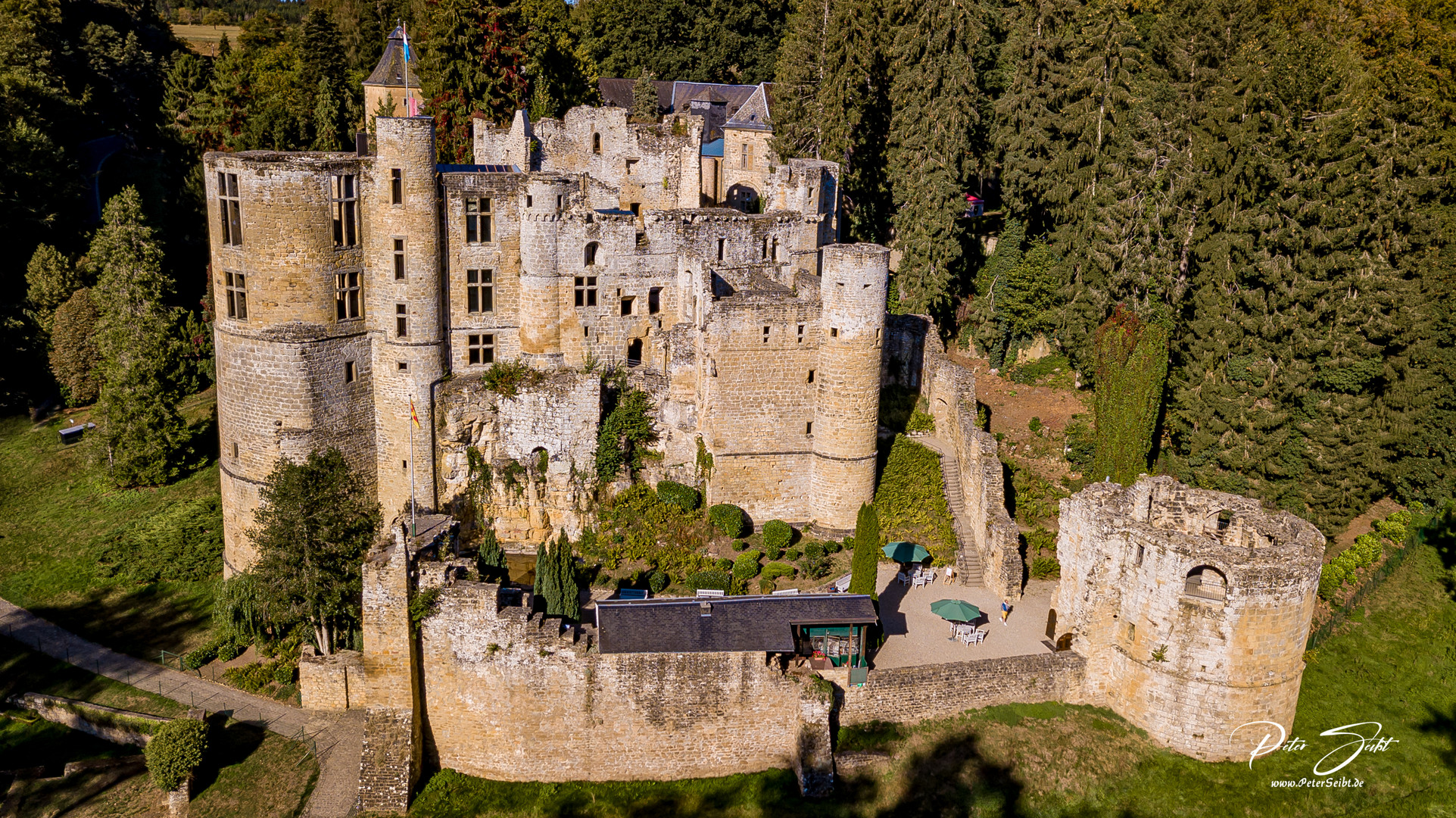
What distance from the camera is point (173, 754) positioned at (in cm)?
3231

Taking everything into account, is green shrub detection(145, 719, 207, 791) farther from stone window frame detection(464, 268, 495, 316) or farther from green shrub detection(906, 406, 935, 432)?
green shrub detection(906, 406, 935, 432)

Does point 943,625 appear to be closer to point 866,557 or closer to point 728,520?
point 866,557

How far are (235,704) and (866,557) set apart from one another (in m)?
19.3

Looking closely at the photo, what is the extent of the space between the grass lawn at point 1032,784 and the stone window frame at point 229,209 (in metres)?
19.3

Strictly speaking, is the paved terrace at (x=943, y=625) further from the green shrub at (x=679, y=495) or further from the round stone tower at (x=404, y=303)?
the round stone tower at (x=404, y=303)

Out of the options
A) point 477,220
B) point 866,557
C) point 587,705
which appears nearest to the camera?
point 587,705

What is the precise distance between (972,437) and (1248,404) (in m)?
11.0

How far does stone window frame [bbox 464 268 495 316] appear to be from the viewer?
4300cm

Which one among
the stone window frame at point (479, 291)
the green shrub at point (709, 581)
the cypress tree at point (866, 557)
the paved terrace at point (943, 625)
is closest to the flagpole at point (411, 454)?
the stone window frame at point (479, 291)

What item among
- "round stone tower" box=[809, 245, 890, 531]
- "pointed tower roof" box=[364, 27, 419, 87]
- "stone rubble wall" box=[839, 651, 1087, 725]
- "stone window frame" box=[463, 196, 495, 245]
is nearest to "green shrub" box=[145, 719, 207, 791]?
"stone rubble wall" box=[839, 651, 1087, 725]

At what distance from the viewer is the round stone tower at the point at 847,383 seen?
4109cm

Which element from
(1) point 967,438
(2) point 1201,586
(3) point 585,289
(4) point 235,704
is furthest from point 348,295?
(2) point 1201,586

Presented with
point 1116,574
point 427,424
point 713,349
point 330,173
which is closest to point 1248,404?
point 1116,574

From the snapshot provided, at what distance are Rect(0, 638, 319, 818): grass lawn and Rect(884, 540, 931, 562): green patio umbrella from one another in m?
19.1
